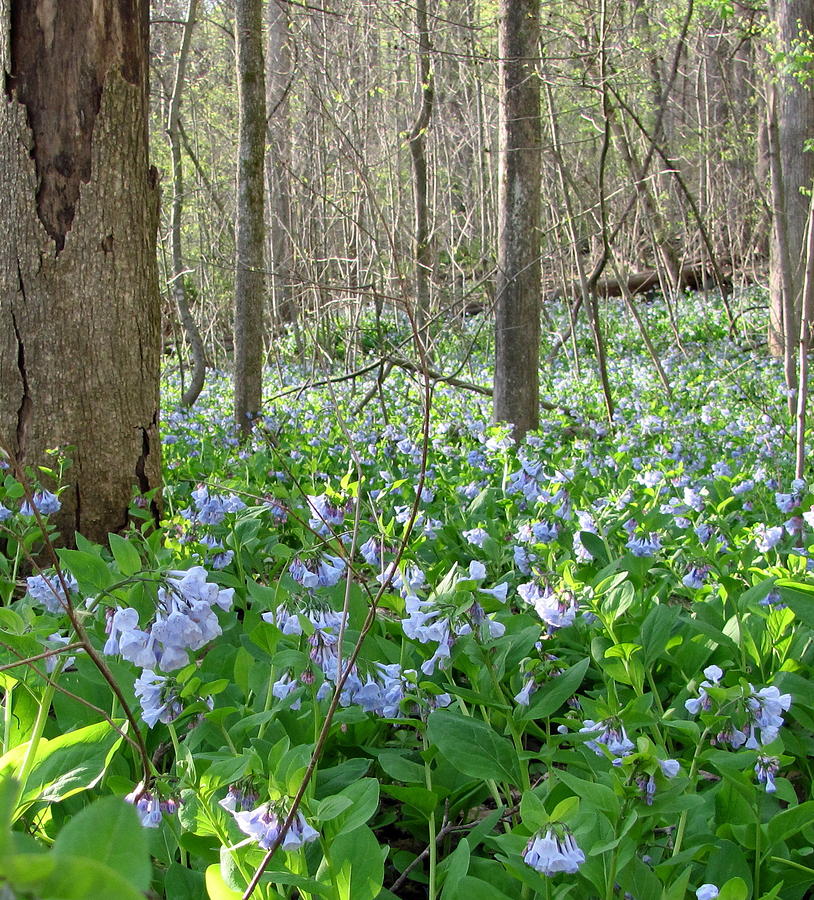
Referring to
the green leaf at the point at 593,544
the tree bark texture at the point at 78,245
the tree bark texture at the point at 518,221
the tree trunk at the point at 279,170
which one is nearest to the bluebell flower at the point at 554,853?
the green leaf at the point at 593,544

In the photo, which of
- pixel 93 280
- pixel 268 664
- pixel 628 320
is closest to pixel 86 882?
pixel 268 664

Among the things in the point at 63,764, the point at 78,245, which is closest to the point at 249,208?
the point at 78,245

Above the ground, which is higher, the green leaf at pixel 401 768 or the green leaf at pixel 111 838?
the green leaf at pixel 111 838

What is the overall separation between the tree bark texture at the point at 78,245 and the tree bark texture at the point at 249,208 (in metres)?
2.03

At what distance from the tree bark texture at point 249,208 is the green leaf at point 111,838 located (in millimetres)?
4494

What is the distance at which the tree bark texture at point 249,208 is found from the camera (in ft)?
16.2

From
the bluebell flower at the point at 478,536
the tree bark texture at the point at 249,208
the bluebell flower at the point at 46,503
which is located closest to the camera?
the bluebell flower at the point at 46,503

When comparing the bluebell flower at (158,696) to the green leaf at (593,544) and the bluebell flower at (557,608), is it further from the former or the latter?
the green leaf at (593,544)

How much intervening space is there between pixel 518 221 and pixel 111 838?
461 centimetres

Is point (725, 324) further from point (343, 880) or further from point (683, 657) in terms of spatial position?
point (343, 880)

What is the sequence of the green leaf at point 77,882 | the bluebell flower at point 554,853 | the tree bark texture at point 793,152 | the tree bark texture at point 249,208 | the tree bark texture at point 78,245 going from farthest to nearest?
the tree bark texture at point 793,152, the tree bark texture at point 249,208, the tree bark texture at point 78,245, the bluebell flower at point 554,853, the green leaf at point 77,882

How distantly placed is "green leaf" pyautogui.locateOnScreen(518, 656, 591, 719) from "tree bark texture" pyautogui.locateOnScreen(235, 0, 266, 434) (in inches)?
147

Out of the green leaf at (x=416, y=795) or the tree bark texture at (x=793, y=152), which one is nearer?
the green leaf at (x=416, y=795)

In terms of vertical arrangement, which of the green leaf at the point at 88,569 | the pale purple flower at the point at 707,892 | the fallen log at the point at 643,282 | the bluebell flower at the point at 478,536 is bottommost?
the pale purple flower at the point at 707,892
